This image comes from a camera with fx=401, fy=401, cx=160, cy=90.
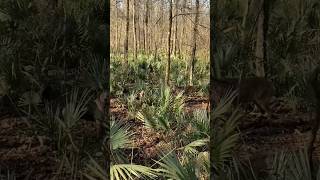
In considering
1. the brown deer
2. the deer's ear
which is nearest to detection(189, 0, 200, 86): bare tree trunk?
the brown deer

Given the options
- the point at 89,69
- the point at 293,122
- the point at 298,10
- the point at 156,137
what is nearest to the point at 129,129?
the point at 156,137

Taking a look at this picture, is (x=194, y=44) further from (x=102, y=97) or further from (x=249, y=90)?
(x=102, y=97)

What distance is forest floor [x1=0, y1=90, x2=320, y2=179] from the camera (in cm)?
245

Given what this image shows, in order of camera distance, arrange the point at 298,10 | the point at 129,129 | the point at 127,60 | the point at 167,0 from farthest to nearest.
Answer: the point at 167,0 → the point at 127,60 → the point at 129,129 → the point at 298,10

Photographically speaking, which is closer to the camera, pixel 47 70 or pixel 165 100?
pixel 47 70

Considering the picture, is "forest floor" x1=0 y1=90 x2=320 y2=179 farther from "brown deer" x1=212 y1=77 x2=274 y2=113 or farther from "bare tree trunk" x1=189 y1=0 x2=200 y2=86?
"bare tree trunk" x1=189 y1=0 x2=200 y2=86

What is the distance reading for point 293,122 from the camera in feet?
8.62

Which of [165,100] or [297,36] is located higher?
[297,36]

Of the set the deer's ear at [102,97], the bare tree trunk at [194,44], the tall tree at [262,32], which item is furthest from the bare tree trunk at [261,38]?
the bare tree trunk at [194,44]

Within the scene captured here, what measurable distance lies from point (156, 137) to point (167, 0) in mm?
1708

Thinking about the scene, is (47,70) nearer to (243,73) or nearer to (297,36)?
(243,73)

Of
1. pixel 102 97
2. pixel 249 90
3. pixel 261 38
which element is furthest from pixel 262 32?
pixel 102 97

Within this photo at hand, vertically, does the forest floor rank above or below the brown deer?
below

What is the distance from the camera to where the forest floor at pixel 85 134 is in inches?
96.3
